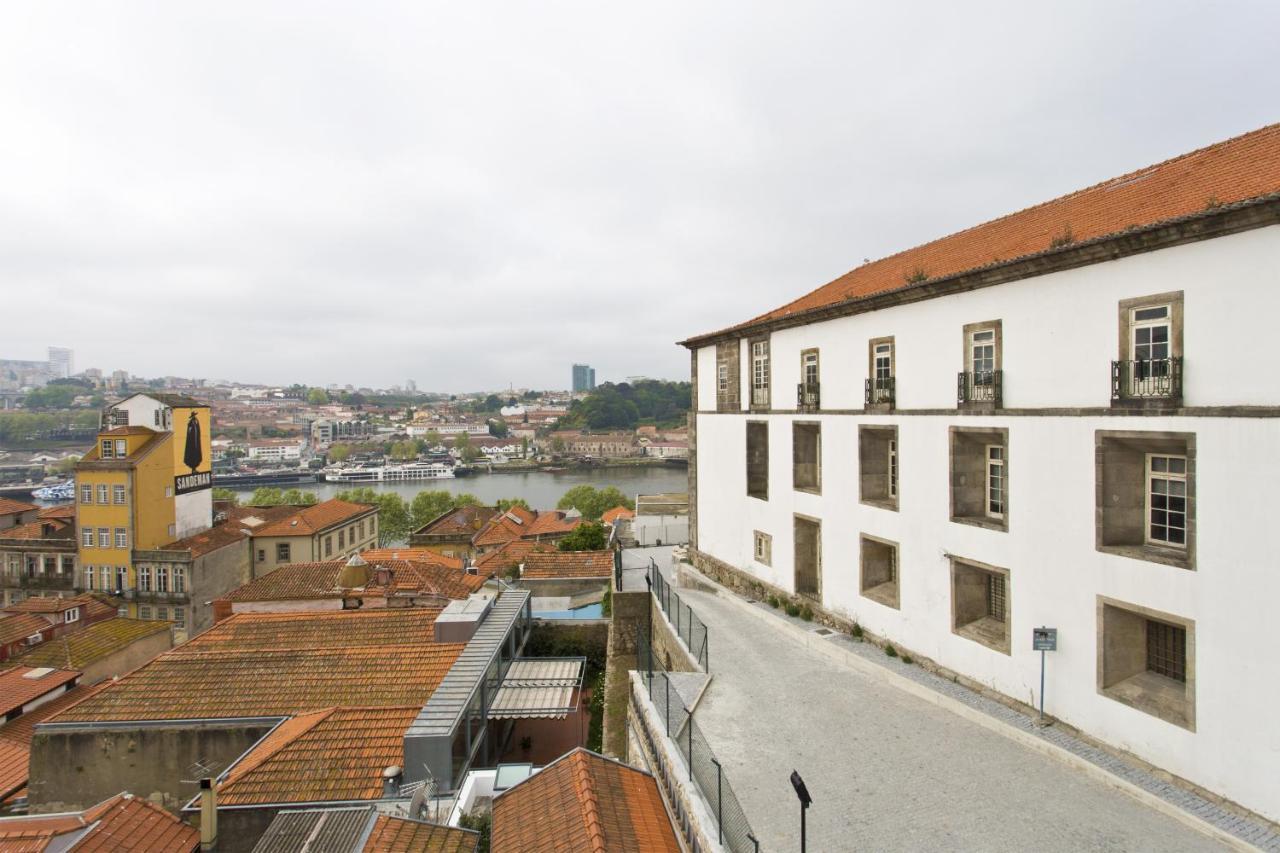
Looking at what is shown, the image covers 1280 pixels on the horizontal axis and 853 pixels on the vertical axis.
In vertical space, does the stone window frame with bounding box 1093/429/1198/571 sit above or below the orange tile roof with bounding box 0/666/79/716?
above

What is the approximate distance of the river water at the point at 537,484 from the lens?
3209 inches

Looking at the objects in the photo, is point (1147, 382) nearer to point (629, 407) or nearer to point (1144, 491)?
point (1144, 491)

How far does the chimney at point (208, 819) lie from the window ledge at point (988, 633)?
10.3m

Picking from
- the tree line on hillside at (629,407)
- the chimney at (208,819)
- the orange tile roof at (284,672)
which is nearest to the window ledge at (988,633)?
the orange tile roof at (284,672)

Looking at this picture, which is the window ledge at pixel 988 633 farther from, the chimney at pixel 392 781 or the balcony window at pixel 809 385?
the chimney at pixel 392 781

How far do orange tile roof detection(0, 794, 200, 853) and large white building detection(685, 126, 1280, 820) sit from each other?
10.4m

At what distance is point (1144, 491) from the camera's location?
24.8 ft

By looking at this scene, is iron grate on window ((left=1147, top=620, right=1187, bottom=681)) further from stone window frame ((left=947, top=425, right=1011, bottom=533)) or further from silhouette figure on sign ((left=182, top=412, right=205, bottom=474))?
silhouette figure on sign ((left=182, top=412, right=205, bottom=474))

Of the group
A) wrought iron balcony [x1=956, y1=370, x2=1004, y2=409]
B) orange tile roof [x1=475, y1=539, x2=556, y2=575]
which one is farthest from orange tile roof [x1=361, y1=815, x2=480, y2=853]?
orange tile roof [x1=475, y1=539, x2=556, y2=575]

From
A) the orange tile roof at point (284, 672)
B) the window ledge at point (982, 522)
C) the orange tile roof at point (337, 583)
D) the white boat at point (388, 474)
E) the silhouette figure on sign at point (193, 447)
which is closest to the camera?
the window ledge at point (982, 522)

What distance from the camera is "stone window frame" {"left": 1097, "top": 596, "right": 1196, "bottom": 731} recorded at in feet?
21.8

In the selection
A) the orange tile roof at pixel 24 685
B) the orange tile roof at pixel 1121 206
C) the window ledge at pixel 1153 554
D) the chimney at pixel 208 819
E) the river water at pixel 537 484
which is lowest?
the river water at pixel 537 484

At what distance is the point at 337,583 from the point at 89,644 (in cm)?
650

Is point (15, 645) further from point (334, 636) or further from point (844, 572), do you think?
point (844, 572)
